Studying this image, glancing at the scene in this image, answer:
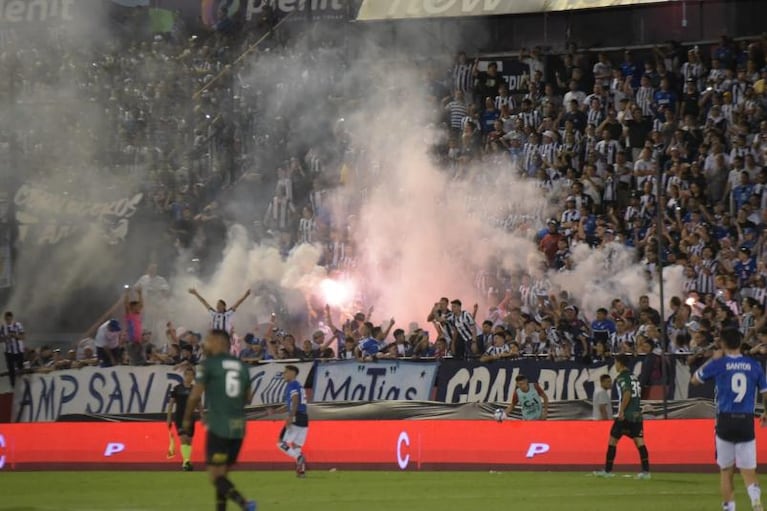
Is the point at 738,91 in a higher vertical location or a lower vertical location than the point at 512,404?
higher

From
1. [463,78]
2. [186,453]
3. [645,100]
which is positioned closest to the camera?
[186,453]

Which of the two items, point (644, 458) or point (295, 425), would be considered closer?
point (644, 458)

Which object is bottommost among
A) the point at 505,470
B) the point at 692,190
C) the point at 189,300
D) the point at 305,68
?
the point at 505,470

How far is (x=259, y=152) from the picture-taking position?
102 feet

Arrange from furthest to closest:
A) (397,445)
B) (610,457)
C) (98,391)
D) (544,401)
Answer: (98,391), (397,445), (544,401), (610,457)

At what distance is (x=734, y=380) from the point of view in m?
12.3

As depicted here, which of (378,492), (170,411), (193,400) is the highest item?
(193,400)

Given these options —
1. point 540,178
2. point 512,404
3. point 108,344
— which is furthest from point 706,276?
point 108,344

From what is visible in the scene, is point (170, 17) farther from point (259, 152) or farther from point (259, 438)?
point (259, 438)

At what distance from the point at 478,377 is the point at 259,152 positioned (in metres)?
10.6

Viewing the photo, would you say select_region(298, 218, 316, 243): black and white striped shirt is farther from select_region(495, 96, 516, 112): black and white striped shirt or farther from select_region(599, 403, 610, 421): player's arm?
select_region(599, 403, 610, 421): player's arm

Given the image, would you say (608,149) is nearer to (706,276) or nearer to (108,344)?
(706,276)

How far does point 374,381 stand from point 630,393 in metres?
5.98

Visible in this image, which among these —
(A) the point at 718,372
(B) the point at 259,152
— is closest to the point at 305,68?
(B) the point at 259,152
